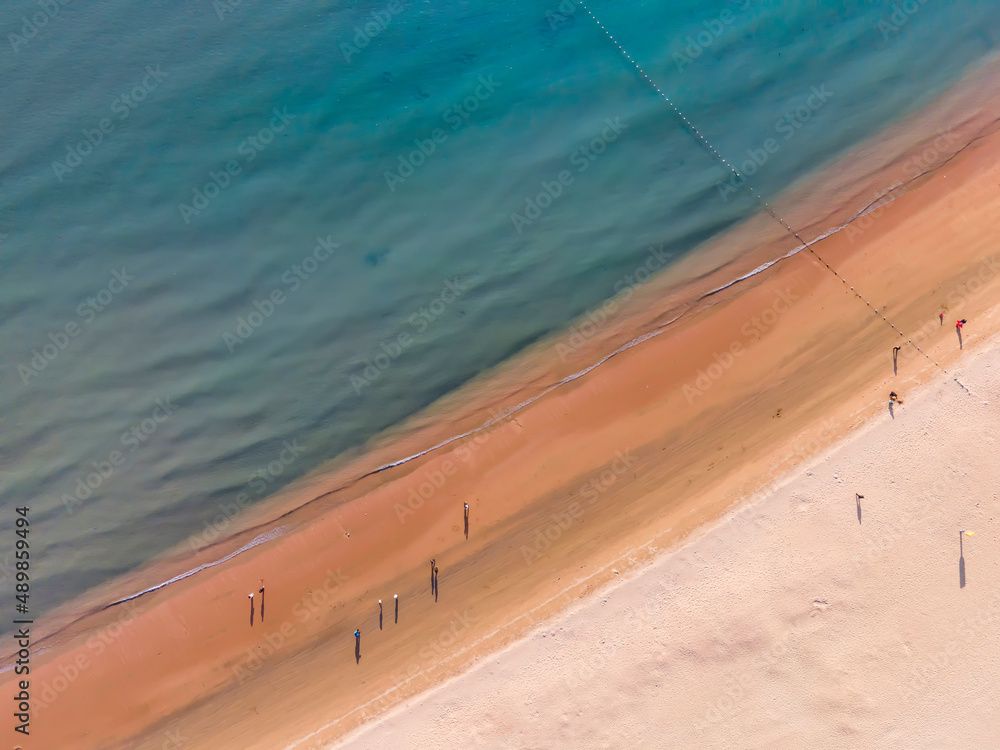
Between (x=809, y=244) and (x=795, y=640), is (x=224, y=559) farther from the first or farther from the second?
(x=809, y=244)

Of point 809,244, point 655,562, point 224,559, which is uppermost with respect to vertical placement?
point 809,244

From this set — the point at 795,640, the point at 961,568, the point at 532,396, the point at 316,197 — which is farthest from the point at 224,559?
the point at 961,568

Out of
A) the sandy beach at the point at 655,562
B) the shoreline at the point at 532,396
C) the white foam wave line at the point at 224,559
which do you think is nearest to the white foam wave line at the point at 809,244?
the shoreline at the point at 532,396

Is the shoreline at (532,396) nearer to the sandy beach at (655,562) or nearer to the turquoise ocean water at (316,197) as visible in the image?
the sandy beach at (655,562)

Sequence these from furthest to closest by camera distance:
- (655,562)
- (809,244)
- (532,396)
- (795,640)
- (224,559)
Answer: (809,244)
(532,396)
(224,559)
(655,562)
(795,640)

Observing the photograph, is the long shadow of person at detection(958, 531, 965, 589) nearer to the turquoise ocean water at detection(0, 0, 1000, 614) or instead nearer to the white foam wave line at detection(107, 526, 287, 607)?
the turquoise ocean water at detection(0, 0, 1000, 614)

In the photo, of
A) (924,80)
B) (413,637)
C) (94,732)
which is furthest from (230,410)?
(924,80)

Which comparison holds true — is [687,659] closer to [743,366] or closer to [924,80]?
[743,366]

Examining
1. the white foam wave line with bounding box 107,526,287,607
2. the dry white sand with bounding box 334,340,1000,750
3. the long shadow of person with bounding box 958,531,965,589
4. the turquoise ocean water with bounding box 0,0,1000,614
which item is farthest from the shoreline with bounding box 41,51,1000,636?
the long shadow of person with bounding box 958,531,965,589
